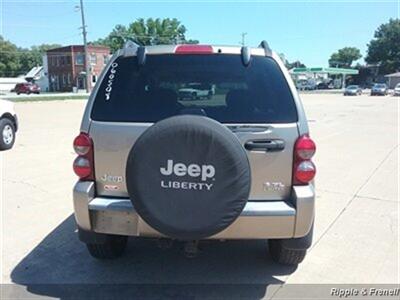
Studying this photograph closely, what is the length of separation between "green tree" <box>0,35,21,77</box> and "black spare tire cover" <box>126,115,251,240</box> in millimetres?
107466

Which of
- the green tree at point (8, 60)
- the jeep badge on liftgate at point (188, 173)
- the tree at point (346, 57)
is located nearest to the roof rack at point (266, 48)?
the jeep badge on liftgate at point (188, 173)

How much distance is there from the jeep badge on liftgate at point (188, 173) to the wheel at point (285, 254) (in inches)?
47.8

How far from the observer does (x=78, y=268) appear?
3574 mm

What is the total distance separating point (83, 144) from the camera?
10.1 feet

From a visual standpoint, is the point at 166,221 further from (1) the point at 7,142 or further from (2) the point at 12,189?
(1) the point at 7,142

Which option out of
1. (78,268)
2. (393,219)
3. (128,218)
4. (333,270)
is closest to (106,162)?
(128,218)

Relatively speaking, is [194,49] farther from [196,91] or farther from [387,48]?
[387,48]

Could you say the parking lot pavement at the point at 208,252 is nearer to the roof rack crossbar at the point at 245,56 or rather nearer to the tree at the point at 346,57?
the roof rack crossbar at the point at 245,56

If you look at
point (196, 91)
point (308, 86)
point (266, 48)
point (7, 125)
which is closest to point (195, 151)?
point (196, 91)

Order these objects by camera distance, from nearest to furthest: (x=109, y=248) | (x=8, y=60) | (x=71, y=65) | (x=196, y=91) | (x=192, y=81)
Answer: (x=192, y=81) < (x=196, y=91) < (x=109, y=248) < (x=71, y=65) < (x=8, y=60)

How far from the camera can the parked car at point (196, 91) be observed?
338cm

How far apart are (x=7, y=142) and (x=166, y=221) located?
8096mm

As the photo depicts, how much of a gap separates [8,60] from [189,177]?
109 m

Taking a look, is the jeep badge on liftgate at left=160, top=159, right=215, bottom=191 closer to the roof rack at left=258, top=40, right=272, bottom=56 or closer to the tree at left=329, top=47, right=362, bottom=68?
the roof rack at left=258, top=40, right=272, bottom=56
